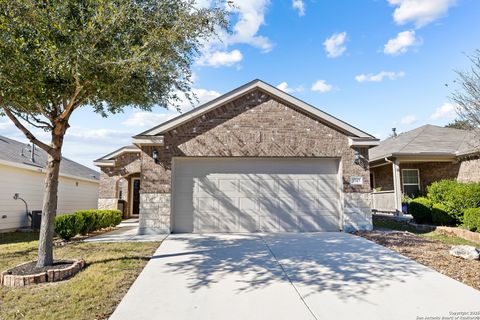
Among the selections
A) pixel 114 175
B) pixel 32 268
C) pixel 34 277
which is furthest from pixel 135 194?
pixel 34 277

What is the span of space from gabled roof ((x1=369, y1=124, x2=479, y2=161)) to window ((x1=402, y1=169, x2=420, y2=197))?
140 centimetres

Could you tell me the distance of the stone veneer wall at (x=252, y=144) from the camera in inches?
399

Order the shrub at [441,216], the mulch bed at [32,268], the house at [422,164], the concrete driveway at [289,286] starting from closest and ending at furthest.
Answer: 1. the concrete driveway at [289,286]
2. the mulch bed at [32,268]
3. the shrub at [441,216]
4. the house at [422,164]

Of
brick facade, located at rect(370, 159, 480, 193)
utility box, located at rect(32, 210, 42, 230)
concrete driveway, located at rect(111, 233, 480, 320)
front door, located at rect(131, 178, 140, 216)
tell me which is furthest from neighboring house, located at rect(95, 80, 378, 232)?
front door, located at rect(131, 178, 140, 216)

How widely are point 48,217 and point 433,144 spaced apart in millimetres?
16324

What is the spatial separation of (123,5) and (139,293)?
5.23m

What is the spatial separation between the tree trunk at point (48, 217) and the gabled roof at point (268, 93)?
13.1ft

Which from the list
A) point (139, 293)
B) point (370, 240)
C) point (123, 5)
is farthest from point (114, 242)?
point (370, 240)

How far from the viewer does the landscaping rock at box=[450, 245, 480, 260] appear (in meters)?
6.68

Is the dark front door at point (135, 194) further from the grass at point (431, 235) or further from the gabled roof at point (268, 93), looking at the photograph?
the grass at point (431, 235)

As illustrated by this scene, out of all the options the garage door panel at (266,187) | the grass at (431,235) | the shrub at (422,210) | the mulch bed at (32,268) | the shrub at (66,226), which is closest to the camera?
the mulch bed at (32,268)

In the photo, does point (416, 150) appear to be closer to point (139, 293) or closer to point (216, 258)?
point (216, 258)

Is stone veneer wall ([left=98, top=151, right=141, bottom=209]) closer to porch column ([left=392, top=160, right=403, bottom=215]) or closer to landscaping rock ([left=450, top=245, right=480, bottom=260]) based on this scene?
porch column ([left=392, top=160, right=403, bottom=215])

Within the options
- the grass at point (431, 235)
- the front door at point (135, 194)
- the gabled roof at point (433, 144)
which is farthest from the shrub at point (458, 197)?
the front door at point (135, 194)
